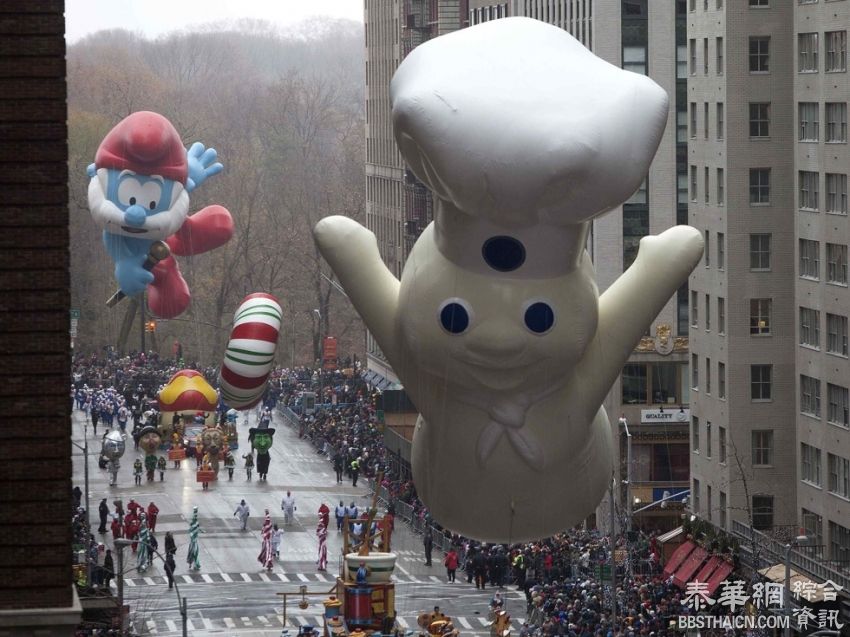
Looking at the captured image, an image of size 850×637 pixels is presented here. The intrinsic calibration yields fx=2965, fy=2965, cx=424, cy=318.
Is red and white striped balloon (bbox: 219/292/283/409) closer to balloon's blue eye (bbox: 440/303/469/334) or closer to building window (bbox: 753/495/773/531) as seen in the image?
balloon's blue eye (bbox: 440/303/469/334)

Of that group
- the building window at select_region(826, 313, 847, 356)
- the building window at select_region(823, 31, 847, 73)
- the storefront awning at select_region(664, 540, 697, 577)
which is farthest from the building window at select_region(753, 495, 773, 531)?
the building window at select_region(823, 31, 847, 73)

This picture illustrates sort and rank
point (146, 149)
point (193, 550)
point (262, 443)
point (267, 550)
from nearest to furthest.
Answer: point (146, 149) < point (193, 550) < point (267, 550) < point (262, 443)

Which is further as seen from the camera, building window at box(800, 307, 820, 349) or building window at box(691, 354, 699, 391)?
building window at box(691, 354, 699, 391)

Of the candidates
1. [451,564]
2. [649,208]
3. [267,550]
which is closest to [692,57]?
[649,208]

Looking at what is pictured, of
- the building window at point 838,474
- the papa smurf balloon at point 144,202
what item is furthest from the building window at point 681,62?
the papa smurf balloon at point 144,202

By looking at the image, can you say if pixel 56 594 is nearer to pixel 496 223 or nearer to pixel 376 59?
pixel 496 223

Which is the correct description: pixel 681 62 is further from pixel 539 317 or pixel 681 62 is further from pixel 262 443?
pixel 539 317
